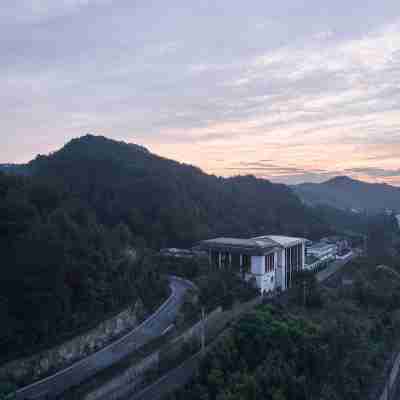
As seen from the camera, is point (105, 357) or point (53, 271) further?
point (53, 271)

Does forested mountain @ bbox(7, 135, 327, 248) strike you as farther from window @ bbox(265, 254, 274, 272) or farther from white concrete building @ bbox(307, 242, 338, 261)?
window @ bbox(265, 254, 274, 272)

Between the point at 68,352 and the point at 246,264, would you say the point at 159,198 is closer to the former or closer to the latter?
the point at 246,264

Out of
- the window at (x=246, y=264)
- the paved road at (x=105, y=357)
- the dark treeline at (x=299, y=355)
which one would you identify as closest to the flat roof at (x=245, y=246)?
the window at (x=246, y=264)

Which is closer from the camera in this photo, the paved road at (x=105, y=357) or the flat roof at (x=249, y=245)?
the paved road at (x=105, y=357)

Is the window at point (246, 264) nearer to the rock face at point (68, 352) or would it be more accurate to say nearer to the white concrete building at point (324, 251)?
the rock face at point (68, 352)

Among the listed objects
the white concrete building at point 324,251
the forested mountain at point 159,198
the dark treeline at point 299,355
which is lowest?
the dark treeline at point 299,355

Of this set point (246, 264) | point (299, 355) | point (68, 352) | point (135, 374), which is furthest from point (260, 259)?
point (68, 352)
